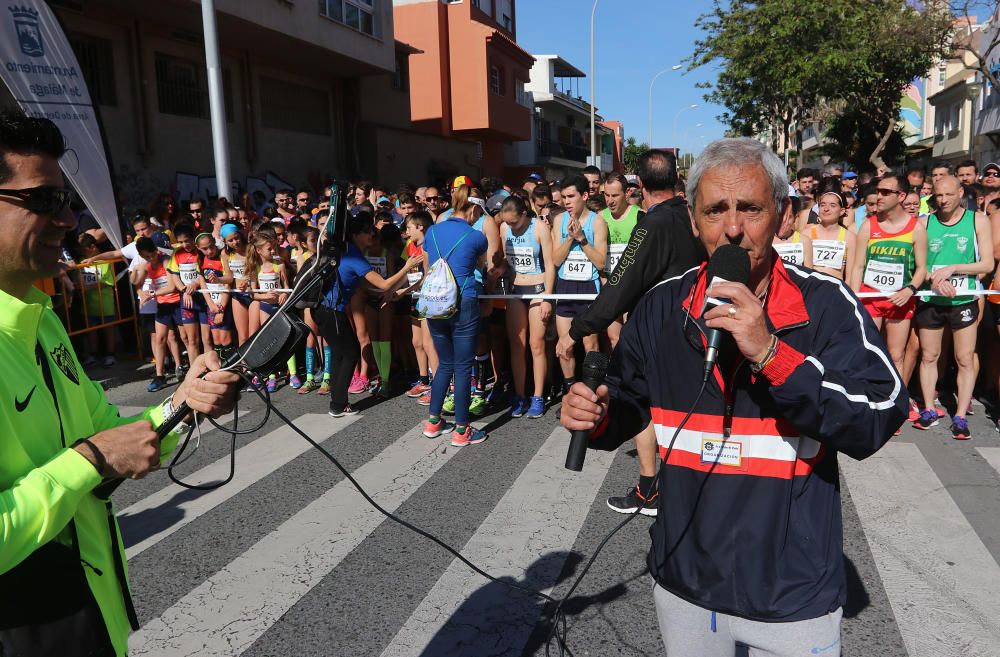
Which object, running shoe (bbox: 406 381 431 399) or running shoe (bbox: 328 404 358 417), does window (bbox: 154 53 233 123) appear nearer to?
running shoe (bbox: 406 381 431 399)

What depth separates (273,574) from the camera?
163 inches

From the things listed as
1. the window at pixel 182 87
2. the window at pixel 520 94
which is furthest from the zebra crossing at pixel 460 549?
the window at pixel 520 94

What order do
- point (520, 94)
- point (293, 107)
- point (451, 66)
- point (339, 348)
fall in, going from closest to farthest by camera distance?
point (339, 348) → point (293, 107) → point (451, 66) → point (520, 94)

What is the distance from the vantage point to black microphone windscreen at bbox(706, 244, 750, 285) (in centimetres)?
179

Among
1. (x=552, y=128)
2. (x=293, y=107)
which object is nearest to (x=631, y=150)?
(x=552, y=128)

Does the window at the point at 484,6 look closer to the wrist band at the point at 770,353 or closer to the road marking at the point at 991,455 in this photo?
the road marking at the point at 991,455

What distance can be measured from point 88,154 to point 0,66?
1325 mm

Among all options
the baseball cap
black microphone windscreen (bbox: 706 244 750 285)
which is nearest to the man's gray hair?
black microphone windscreen (bbox: 706 244 750 285)

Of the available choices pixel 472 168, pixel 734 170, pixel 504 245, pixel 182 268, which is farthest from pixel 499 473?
pixel 472 168

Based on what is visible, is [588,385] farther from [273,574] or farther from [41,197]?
A: [273,574]

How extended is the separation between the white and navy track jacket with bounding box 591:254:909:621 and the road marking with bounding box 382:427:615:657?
1.66m

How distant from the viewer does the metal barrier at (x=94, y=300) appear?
30.8ft

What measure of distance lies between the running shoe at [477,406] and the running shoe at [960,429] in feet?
13.6

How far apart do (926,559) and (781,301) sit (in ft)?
9.72
